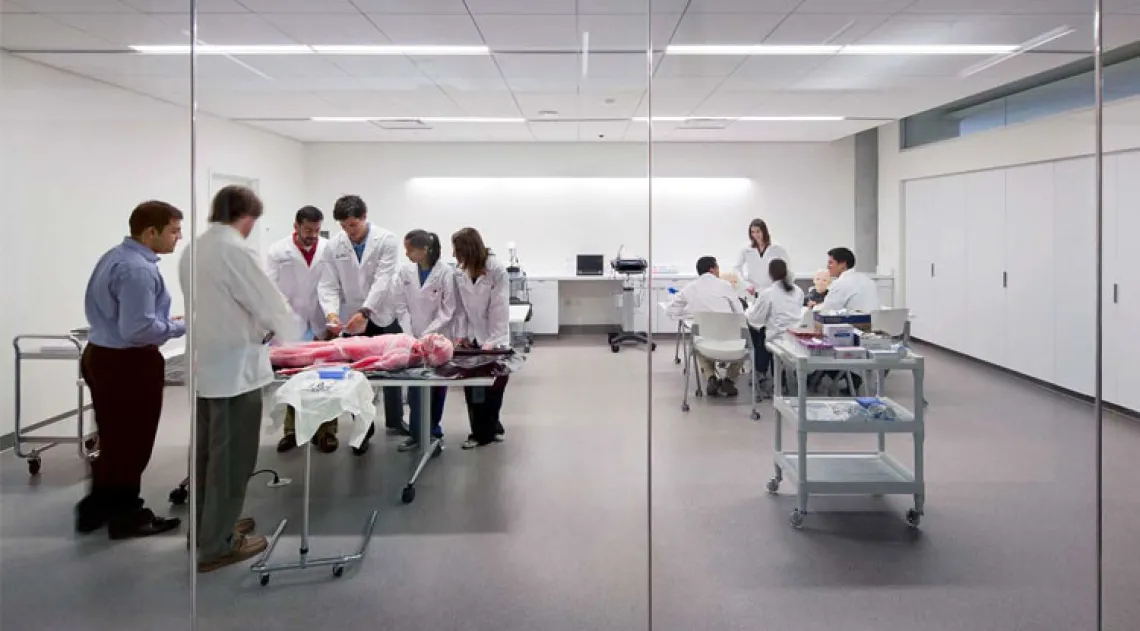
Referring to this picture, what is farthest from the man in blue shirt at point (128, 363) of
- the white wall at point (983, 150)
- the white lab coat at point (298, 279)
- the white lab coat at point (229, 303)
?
the white wall at point (983, 150)

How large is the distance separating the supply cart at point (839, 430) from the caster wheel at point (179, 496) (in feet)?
8.46

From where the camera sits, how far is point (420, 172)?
2787mm

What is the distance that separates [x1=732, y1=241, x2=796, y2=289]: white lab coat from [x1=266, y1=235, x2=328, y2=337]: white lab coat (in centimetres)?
188

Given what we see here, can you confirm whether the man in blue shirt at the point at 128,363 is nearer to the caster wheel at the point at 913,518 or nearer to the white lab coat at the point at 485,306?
the white lab coat at the point at 485,306

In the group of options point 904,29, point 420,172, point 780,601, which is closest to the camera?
point 780,601

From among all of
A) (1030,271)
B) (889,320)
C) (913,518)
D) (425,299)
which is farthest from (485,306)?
(1030,271)

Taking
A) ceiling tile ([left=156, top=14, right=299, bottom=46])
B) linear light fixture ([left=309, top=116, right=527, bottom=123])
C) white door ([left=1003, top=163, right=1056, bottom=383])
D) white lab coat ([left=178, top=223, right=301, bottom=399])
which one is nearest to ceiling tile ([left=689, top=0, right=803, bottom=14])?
linear light fixture ([left=309, top=116, right=527, bottom=123])

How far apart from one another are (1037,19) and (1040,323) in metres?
1.50

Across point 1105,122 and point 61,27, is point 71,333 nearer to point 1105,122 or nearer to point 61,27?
point 61,27

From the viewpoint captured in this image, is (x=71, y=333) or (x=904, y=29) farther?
(x=904, y=29)

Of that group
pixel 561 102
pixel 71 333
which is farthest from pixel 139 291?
pixel 561 102

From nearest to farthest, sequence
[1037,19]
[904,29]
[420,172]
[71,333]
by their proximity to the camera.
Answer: [71,333] < [420,172] < [1037,19] < [904,29]

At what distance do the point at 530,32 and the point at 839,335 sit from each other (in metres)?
2.24

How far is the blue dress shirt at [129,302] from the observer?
2568 mm
